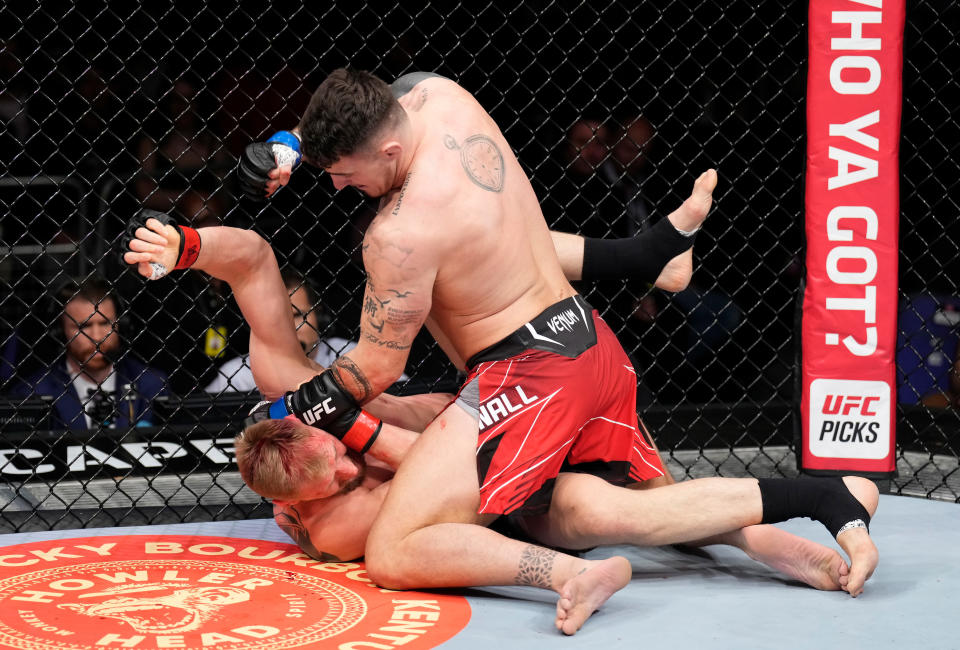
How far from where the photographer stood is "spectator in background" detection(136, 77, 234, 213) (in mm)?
3617

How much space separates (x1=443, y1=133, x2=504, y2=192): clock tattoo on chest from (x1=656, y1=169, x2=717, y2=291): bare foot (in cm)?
51

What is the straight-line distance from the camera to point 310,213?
3537 mm

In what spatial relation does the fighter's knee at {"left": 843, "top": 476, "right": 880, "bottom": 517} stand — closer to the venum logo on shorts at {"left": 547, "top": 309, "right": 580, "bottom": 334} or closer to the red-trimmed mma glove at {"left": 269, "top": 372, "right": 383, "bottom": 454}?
the venum logo on shorts at {"left": 547, "top": 309, "right": 580, "bottom": 334}

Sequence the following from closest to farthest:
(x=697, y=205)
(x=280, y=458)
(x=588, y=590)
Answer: (x=588, y=590), (x=280, y=458), (x=697, y=205)

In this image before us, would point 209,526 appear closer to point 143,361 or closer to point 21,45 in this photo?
point 143,361

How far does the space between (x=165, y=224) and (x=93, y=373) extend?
1.45 m

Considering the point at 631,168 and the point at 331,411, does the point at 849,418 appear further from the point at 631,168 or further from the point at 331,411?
the point at 331,411

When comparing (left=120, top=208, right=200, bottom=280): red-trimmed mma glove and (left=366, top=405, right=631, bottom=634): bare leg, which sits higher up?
(left=120, top=208, right=200, bottom=280): red-trimmed mma glove

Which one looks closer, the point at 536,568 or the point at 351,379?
the point at 536,568

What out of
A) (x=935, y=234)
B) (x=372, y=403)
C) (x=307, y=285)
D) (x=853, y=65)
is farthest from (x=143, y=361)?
(x=935, y=234)

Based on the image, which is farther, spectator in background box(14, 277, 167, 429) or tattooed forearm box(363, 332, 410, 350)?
spectator in background box(14, 277, 167, 429)

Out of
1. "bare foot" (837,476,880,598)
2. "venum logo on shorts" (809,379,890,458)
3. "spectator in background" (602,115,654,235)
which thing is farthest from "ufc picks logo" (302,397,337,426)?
"spectator in background" (602,115,654,235)

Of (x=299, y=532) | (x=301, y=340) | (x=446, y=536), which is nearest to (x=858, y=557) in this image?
(x=446, y=536)

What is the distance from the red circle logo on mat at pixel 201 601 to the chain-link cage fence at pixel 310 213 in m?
0.43
